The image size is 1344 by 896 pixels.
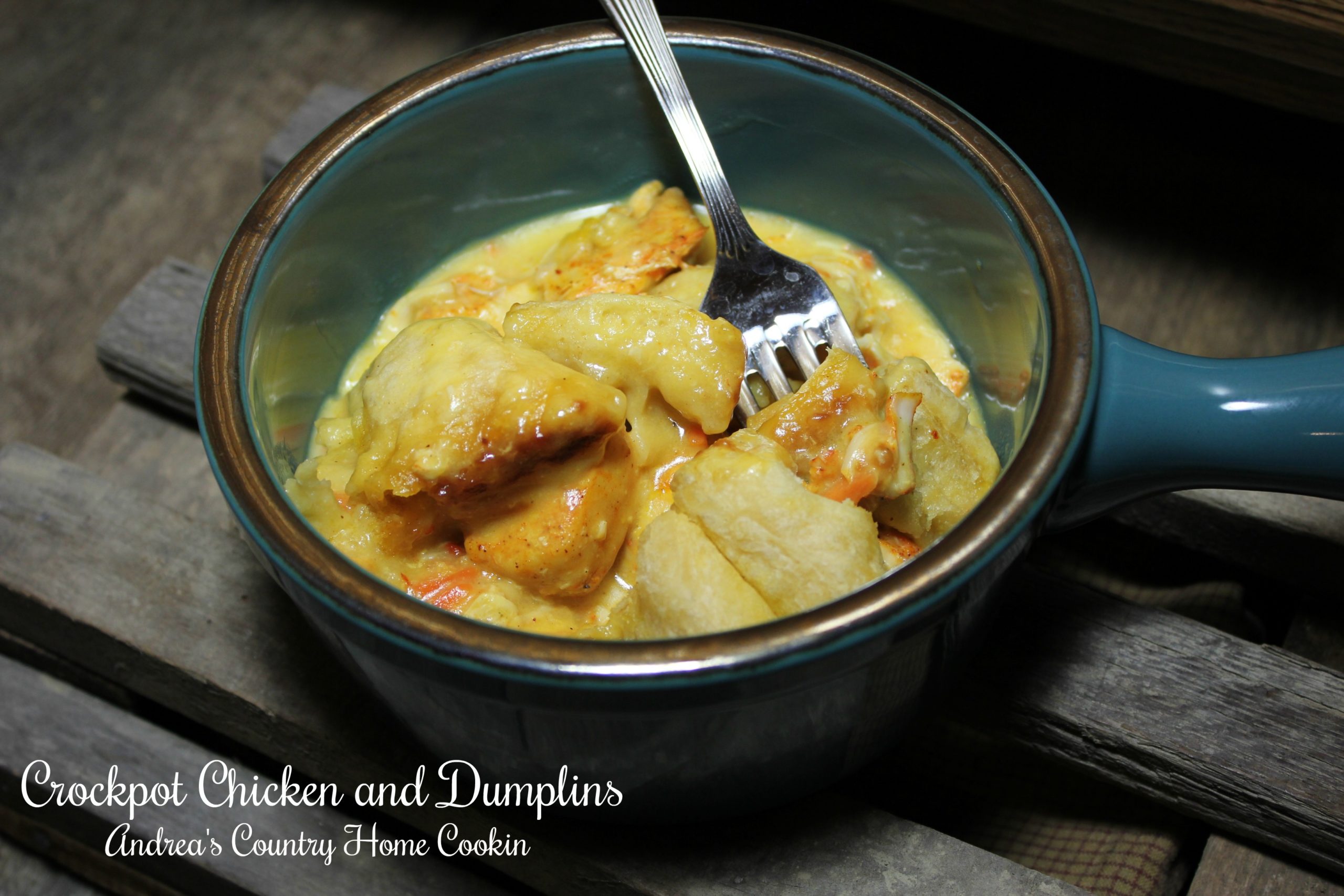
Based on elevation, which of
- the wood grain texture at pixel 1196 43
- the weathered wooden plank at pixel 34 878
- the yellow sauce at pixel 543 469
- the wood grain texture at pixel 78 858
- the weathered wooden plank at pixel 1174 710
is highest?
the wood grain texture at pixel 1196 43

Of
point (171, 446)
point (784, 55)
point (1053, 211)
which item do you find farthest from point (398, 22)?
point (1053, 211)

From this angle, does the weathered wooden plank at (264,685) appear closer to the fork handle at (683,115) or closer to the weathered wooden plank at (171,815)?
the weathered wooden plank at (171,815)

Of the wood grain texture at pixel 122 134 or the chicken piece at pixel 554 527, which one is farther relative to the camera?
the wood grain texture at pixel 122 134

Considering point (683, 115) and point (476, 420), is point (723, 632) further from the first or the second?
point (683, 115)

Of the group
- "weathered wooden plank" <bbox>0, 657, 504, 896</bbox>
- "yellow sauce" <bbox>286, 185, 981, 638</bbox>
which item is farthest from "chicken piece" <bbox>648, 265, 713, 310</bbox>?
"weathered wooden plank" <bbox>0, 657, 504, 896</bbox>

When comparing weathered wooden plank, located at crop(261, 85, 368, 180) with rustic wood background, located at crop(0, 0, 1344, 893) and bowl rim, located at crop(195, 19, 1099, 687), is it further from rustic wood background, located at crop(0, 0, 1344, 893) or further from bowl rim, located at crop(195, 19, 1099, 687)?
bowl rim, located at crop(195, 19, 1099, 687)

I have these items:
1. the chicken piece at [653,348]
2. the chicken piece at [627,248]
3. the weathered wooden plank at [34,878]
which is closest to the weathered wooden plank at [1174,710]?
the chicken piece at [653,348]

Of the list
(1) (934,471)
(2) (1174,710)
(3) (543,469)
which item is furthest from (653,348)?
(2) (1174,710)
